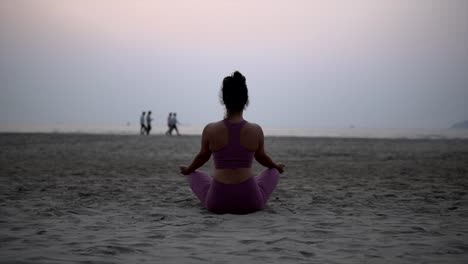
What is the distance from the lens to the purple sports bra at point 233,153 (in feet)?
15.6

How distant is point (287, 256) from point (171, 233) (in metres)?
1.24

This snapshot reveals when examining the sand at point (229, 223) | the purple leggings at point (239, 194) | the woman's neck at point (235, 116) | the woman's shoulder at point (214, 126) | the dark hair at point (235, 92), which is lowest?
the sand at point (229, 223)

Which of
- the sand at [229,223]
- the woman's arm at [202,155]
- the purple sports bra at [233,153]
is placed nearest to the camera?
the sand at [229,223]

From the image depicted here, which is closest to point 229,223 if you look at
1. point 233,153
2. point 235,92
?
point 233,153

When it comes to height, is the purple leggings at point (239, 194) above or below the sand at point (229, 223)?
above

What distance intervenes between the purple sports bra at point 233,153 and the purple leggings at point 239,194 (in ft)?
0.69

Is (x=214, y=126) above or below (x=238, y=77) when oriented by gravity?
below

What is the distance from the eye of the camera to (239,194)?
481cm

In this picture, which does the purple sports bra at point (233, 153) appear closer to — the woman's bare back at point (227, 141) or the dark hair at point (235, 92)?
the woman's bare back at point (227, 141)

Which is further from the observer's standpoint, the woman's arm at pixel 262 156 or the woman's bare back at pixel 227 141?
the woman's arm at pixel 262 156

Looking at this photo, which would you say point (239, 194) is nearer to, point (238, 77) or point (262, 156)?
point (262, 156)

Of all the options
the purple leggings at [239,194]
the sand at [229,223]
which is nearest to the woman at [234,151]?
the purple leggings at [239,194]

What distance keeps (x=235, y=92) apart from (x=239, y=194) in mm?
1149

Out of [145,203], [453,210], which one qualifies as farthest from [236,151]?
[453,210]
